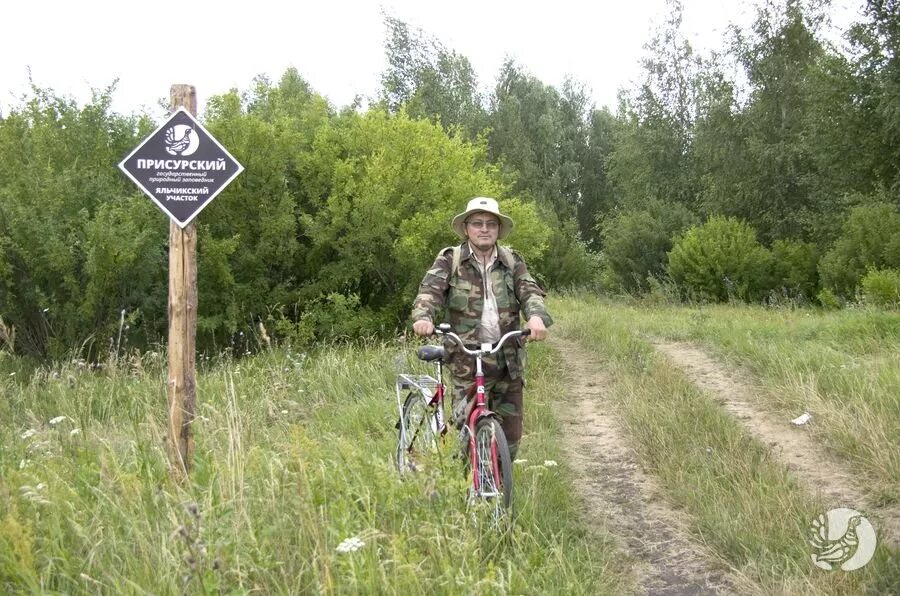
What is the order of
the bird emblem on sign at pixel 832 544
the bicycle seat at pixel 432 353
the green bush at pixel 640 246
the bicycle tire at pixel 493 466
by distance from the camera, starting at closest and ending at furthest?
the bird emblem on sign at pixel 832 544, the bicycle tire at pixel 493 466, the bicycle seat at pixel 432 353, the green bush at pixel 640 246

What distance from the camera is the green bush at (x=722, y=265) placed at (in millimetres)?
19125

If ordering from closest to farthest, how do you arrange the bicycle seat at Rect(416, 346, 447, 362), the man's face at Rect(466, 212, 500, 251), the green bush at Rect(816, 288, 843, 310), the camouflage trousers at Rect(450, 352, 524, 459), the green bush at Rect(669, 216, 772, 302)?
the bicycle seat at Rect(416, 346, 447, 362) < the camouflage trousers at Rect(450, 352, 524, 459) < the man's face at Rect(466, 212, 500, 251) < the green bush at Rect(816, 288, 843, 310) < the green bush at Rect(669, 216, 772, 302)

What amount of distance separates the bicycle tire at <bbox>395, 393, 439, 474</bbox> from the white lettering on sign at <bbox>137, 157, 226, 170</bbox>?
5.94 feet

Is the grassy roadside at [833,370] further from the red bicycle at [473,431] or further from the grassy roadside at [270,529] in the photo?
the red bicycle at [473,431]

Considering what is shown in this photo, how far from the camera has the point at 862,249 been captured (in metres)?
15.8

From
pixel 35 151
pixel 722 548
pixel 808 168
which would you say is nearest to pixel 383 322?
pixel 35 151

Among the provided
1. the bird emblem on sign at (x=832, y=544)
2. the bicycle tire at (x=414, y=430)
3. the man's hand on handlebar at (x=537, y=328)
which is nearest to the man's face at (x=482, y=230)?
the man's hand on handlebar at (x=537, y=328)

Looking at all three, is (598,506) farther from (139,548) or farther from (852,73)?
(852,73)

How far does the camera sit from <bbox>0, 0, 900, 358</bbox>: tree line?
37.9 feet

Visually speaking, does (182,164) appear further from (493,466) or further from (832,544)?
(832,544)

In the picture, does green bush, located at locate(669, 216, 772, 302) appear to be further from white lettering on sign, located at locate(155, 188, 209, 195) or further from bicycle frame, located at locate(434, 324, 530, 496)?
white lettering on sign, located at locate(155, 188, 209, 195)

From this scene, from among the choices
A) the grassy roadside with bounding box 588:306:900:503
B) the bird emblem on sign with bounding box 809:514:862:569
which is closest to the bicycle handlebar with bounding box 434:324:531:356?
the bird emblem on sign with bounding box 809:514:862:569

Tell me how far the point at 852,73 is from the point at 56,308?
18129mm

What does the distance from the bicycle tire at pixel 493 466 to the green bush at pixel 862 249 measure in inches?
524
